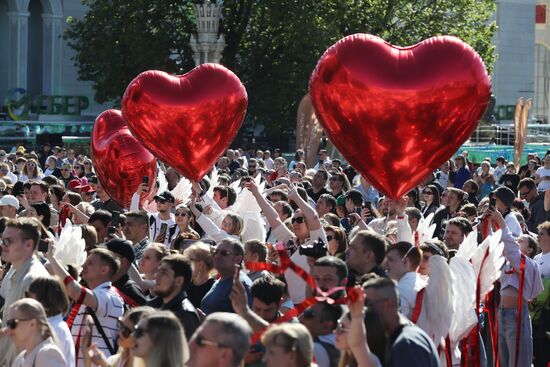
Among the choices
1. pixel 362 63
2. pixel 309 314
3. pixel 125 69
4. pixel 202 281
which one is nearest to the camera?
pixel 309 314

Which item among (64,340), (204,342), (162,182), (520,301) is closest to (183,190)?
(162,182)

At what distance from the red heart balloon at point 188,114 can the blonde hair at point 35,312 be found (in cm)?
691

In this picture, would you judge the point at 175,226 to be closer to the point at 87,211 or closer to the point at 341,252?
the point at 87,211

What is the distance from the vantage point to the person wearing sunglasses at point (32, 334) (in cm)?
638

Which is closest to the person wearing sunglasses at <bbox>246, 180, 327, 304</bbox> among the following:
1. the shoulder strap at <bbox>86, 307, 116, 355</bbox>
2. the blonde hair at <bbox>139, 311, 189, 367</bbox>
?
the shoulder strap at <bbox>86, 307, 116, 355</bbox>

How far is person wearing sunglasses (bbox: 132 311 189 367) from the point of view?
5.52 metres

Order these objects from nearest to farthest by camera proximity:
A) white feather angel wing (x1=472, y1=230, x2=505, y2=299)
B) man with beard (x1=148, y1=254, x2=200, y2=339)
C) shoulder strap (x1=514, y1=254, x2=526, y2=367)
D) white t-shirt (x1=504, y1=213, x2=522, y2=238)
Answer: man with beard (x1=148, y1=254, x2=200, y2=339) → white feather angel wing (x1=472, y1=230, x2=505, y2=299) → shoulder strap (x1=514, y1=254, x2=526, y2=367) → white t-shirt (x1=504, y1=213, x2=522, y2=238)

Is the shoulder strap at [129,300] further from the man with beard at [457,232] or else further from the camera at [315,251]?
the man with beard at [457,232]

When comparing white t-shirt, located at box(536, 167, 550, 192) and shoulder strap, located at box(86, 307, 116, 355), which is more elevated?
shoulder strap, located at box(86, 307, 116, 355)

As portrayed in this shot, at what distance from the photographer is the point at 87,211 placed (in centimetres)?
1294

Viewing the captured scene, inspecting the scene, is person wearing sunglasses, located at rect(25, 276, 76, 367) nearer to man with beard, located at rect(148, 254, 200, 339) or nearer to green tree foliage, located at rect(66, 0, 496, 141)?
man with beard, located at rect(148, 254, 200, 339)

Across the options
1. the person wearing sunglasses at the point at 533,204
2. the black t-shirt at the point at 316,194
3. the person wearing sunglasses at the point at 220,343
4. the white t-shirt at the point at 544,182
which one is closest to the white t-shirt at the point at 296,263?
the person wearing sunglasses at the point at 220,343

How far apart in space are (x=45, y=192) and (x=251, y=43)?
28.0 meters

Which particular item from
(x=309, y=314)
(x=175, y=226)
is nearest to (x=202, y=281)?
(x=309, y=314)
